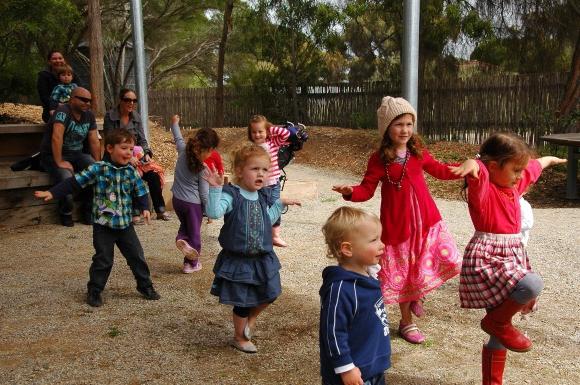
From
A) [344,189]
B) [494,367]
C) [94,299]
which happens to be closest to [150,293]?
[94,299]

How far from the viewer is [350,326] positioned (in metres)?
2.37

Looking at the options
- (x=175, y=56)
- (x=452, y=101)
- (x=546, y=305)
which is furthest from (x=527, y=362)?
(x=175, y=56)

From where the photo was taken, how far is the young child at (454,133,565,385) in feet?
9.38

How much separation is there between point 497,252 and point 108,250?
3.01 m

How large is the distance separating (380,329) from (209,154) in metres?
3.23

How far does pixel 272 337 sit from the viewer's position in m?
4.08

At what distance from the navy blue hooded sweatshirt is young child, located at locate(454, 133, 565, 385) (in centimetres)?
72

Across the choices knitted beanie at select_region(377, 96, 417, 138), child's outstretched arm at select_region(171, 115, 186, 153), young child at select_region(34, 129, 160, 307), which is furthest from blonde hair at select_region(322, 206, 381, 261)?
child's outstretched arm at select_region(171, 115, 186, 153)

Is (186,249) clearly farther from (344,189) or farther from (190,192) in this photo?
(344,189)

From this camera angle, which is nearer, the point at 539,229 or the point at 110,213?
the point at 110,213

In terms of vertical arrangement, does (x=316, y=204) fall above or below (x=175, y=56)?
below

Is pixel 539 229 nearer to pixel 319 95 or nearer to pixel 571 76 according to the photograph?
pixel 571 76

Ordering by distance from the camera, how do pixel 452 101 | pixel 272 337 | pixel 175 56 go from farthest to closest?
pixel 175 56
pixel 452 101
pixel 272 337

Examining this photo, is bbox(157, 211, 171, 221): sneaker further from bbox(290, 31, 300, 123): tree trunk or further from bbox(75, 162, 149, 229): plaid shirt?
bbox(290, 31, 300, 123): tree trunk
